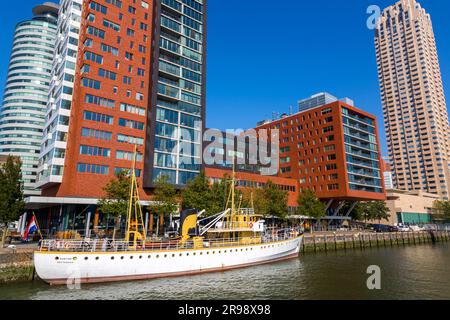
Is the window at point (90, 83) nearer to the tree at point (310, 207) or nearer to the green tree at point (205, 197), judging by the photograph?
the green tree at point (205, 197)

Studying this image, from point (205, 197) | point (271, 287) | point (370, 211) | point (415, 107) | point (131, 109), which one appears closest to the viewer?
point (271, 287)

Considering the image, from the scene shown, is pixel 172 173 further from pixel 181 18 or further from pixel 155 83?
pixel 181 18

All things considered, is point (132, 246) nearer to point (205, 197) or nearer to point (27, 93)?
point (205, 197)

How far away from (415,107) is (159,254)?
199487 mm

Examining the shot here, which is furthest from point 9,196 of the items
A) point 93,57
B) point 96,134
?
point 93,57

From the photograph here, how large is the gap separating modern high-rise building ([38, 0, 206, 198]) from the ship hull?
28360 mm

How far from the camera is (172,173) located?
6022cm

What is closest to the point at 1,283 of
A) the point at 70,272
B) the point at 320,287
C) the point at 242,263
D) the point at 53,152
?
the point at 70,272

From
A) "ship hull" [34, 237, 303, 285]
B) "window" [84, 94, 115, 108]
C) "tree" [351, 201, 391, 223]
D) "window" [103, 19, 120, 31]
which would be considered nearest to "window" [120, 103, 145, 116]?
"window" [84, 94, 115, 108]

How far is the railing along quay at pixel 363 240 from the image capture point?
51625 mm

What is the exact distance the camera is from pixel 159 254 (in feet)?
91.3

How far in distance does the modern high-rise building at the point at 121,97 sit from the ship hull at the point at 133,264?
93.0 feet

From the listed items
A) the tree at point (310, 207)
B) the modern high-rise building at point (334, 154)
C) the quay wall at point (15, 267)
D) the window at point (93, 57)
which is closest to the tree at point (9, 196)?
the quay wall at point (15, 267)

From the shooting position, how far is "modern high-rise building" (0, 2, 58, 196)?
134 metres
